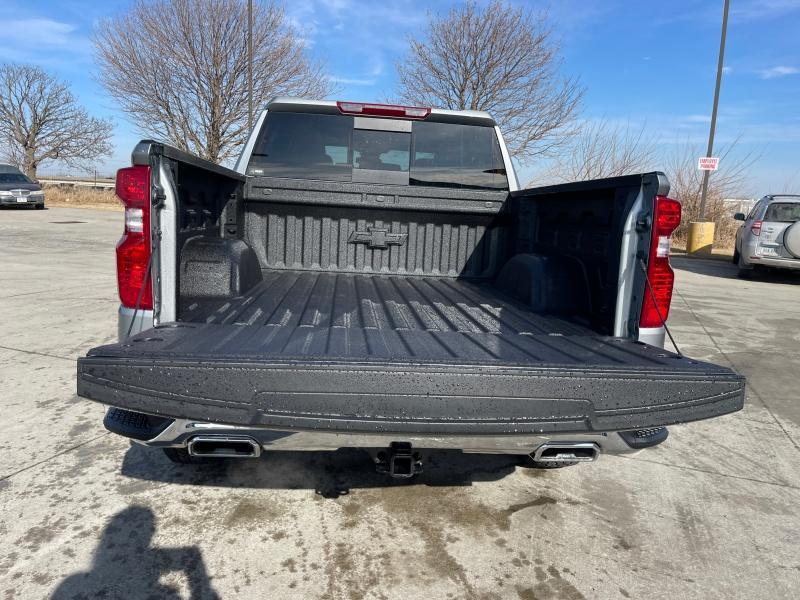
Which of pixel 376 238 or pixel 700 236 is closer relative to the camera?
pixel 376 238

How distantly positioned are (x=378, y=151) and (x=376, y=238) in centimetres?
67

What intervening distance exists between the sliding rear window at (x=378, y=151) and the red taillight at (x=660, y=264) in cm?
189

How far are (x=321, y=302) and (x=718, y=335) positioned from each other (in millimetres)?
5748

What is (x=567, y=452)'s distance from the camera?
2.15 metres

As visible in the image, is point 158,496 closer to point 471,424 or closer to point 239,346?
point 239,346

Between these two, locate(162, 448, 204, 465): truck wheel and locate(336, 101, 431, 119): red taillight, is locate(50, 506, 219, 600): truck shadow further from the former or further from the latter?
locate(336, 101, 431, 119): red taillight

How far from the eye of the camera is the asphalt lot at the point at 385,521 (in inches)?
87.4

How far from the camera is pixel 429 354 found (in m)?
2.06

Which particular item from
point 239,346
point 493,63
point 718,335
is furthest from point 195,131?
point 239,346

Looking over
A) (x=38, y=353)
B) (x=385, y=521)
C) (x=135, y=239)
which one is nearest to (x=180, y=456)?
(x=385, y=521)

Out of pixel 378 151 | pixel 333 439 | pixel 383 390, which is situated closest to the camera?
pixel 383 390

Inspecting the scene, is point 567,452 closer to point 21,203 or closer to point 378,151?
point 378,151

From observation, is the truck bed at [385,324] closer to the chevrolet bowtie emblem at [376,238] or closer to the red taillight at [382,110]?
the chevrolet bowtie emblem at [376,238]

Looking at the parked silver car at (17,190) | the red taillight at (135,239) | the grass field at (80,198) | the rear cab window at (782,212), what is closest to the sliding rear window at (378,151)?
the red taillight at (135,239)
